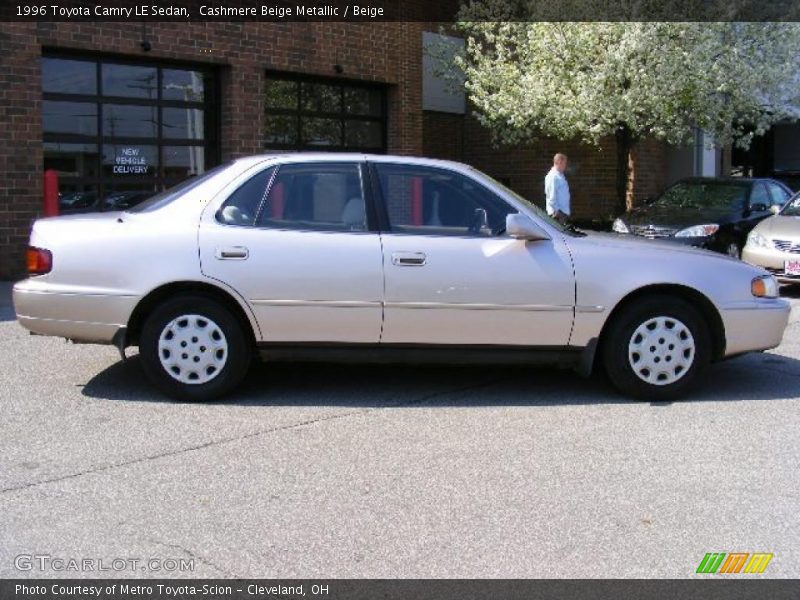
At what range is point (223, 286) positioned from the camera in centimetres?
595

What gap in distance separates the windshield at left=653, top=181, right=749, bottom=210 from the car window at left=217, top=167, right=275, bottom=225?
9177 mm

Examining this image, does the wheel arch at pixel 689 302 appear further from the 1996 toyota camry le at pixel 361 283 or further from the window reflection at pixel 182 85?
the window reflection at pixel 182 85

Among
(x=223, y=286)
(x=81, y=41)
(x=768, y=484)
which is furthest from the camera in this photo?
(x=81, y=41)

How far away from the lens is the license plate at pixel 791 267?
11320 millimetres

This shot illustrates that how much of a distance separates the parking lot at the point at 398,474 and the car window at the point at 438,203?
118cm

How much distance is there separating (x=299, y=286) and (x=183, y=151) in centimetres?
796

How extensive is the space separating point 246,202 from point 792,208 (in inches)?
366

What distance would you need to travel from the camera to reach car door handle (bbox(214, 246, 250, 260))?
5.96 meters

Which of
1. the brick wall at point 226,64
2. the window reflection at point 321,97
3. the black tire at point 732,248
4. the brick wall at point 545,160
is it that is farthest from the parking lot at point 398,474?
the brick wall at point 545,160

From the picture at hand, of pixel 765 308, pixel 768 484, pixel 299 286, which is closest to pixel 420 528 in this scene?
pixel 768 484

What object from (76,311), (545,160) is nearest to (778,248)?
(545,160)

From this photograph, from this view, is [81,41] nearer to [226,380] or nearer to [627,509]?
[226,380]

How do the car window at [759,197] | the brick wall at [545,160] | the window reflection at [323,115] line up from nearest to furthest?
the car window at [759,197], the window reflection at [323,115], the brick wall at [545,160]
